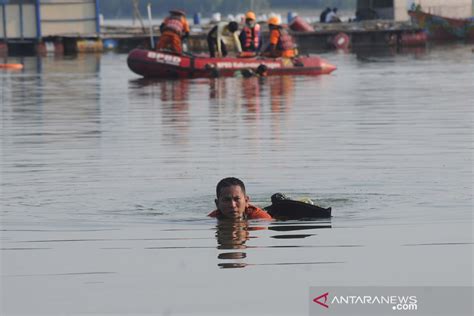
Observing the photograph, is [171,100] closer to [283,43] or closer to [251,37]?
[251,37]

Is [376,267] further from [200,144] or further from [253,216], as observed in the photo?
[200,144]

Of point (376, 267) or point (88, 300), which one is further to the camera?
point (376, 267)

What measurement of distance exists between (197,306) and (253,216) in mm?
3905

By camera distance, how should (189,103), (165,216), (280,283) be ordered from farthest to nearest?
(189,103) → (165,216) → (280,283)

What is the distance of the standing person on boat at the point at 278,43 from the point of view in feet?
134

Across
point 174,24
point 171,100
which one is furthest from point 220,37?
point 171,100

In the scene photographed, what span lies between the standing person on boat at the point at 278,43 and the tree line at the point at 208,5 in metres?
145

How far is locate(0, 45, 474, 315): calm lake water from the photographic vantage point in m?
10.9

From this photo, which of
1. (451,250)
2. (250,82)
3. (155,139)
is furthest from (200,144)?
(250,82)

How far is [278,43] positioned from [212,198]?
26.1m

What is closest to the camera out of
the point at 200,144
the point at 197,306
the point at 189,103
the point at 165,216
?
the point at 197,306

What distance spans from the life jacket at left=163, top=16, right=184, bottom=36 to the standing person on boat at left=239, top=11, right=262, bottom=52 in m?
1.81

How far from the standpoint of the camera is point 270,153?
2070cm

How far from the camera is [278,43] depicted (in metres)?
42.0
